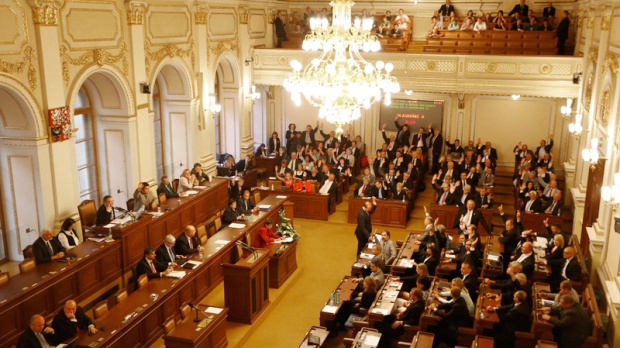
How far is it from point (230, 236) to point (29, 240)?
3.74 metres

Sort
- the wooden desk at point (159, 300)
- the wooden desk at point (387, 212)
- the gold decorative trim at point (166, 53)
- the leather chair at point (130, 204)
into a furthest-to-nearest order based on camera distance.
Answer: the wooden desk at point (387, 212)
the gold decorative trim at point (166, 53)
the leather chair at point (130, 204)
the wooden desk at point (159, 300)

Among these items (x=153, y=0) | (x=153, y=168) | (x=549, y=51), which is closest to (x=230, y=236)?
(x=153, y=168)

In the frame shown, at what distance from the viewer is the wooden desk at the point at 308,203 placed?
15.4m

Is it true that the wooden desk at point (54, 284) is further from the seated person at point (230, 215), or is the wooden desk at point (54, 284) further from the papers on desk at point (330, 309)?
the papers on desk at point (330, 309)

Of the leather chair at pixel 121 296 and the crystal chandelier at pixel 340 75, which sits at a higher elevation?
the crystal chandelier at pixel 340 75

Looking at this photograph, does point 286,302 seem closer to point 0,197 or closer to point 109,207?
point 109,207

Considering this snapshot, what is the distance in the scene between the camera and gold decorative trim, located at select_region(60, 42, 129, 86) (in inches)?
433

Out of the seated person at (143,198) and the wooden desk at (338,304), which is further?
the seated person at (143,198)

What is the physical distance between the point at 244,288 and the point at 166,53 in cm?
679

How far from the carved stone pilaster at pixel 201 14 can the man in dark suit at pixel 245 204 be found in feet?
16.3

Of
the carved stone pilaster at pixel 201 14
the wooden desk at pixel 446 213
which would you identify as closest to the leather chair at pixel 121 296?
the wooden desk at pixel 446 213

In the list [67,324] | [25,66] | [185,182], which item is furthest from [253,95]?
[67,324]

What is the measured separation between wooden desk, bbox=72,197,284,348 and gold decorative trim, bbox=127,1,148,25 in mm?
4977

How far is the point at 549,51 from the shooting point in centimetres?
1700
